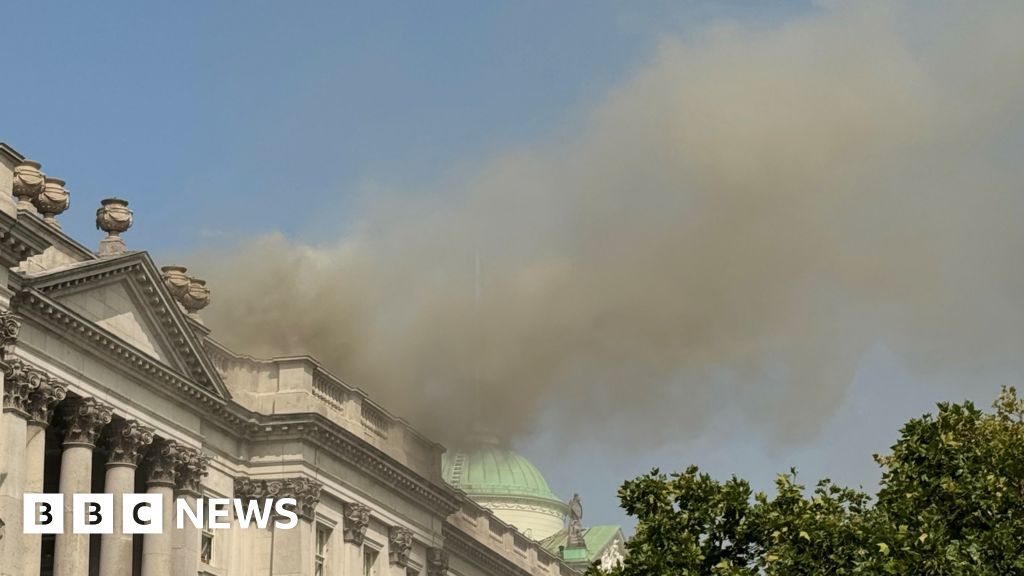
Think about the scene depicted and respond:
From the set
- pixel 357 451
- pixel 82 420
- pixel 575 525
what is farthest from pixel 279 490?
pixel 575 525

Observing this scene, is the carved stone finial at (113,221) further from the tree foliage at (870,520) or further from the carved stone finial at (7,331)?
the tree foliage at (870,520)

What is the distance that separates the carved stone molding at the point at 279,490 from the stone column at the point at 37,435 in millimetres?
12311

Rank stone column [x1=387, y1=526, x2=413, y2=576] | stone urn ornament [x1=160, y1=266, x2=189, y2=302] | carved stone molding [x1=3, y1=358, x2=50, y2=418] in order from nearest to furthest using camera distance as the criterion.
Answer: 1. carved stone molding [x1=3, y1=358, x2=50, y2=418]
2. stone urn ornament [x1=160, y1=266, x2=189, y2=302]
3. stone column [x1=387, y1=526, x2=413, y2=576]

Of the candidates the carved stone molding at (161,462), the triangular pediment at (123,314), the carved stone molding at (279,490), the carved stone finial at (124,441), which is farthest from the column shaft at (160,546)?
the carved stone molding at (279,490)

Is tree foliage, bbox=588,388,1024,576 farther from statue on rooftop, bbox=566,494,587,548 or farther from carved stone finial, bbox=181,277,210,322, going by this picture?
statue on rooftop, bbox=566,494,587,548

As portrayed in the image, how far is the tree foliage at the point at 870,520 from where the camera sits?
44.4m

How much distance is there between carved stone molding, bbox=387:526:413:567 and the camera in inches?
2879

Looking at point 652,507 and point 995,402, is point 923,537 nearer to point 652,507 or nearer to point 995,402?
point 652,507

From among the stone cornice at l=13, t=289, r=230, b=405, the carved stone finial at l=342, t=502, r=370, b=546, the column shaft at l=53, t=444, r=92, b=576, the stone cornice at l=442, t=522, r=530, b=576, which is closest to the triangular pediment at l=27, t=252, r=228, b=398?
the stone cornice at l=13, t=289, r=230, b=405

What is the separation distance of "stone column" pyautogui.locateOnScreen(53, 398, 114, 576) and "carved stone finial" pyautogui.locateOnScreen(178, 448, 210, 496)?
4.63 metres

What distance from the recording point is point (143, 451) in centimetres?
5962

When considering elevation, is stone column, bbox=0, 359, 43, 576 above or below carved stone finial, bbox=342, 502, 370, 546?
below

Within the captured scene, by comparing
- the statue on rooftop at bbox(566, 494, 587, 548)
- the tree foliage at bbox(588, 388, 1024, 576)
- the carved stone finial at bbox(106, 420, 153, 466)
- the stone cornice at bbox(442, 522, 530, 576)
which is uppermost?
the statue on rooftop at bbox(566, 494, 587, 548)

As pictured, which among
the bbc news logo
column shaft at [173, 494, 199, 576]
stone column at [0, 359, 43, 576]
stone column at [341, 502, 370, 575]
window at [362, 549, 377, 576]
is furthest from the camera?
window at [362, 549, 377, 576]
